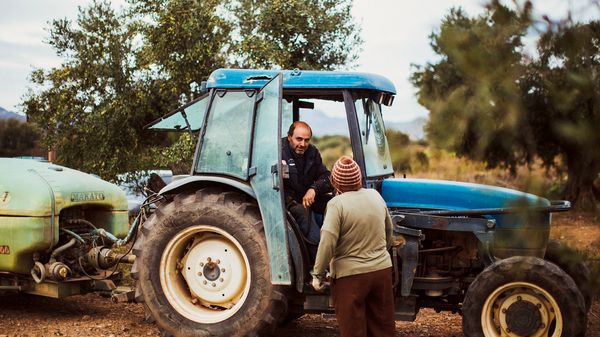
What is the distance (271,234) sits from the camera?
5.49 m

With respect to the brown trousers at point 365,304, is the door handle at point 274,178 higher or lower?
higher

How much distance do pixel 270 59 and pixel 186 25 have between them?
5.02 ft

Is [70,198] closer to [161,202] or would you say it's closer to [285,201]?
[161,202]

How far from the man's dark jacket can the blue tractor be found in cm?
22

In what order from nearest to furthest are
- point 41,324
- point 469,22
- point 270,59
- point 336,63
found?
point 469,22 < point 41,324 < point 270,59 < point 336,63

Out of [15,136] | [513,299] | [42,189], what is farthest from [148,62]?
[15,136]

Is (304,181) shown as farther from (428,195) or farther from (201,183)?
(428,195)

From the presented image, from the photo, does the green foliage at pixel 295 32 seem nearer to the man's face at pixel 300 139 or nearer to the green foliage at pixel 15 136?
the man's face at pixel 300 139

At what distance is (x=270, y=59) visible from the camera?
12.0 metres

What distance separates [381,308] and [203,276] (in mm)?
1680

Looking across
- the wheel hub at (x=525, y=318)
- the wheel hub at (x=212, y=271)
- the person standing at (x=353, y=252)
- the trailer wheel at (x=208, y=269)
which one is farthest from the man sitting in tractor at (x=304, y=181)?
the wheel hub at (x=525, y=318)

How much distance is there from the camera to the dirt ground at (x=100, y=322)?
6.42 metres

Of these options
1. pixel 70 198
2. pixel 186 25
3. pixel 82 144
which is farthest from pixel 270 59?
pixel 70 198

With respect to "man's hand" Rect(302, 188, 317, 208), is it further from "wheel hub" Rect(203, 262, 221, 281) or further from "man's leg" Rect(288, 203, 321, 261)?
"wheel hub" Rect(203, 262, 221, 281)
